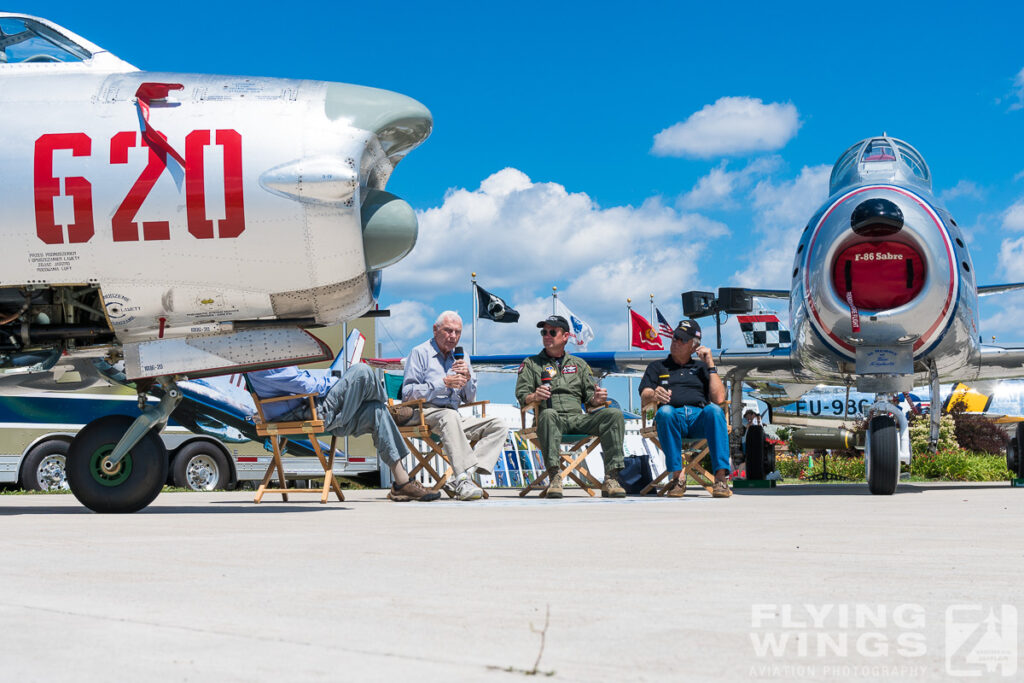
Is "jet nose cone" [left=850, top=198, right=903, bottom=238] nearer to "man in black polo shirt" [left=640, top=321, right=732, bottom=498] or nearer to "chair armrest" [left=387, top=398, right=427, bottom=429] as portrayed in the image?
"man in black polo shirt" [left=640, top=321, right=732, bottom=498]

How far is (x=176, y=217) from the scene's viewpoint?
5.68 meters

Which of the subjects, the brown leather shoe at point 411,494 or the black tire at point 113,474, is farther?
the brown leather shoe at point 411,494

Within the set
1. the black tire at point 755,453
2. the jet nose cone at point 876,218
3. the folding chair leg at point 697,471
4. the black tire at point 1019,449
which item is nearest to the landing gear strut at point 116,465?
the folding chair leg at point 697,471

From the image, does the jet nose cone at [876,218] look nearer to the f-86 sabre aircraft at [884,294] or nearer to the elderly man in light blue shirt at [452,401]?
the f-86 sabre aircraft at [884,294]

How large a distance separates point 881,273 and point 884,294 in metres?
0.19

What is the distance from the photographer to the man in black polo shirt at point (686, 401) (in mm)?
8133

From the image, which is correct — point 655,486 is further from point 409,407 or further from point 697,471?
point 409,407

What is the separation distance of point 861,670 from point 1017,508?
218 inches

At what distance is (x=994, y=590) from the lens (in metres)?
2.65

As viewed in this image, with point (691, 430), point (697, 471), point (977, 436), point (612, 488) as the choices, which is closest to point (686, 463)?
point (697, 471)

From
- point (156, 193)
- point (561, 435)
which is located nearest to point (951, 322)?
point (561, 435)

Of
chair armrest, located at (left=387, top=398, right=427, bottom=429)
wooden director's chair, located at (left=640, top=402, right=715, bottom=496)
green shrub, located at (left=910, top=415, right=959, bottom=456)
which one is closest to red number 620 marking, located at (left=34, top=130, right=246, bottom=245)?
chair armrest, located at (left=387, top=398, right=427, bottom=429)

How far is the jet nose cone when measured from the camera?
823 centimetres

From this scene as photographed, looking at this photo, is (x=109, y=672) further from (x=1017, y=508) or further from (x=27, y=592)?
(x=1017, y=508)
